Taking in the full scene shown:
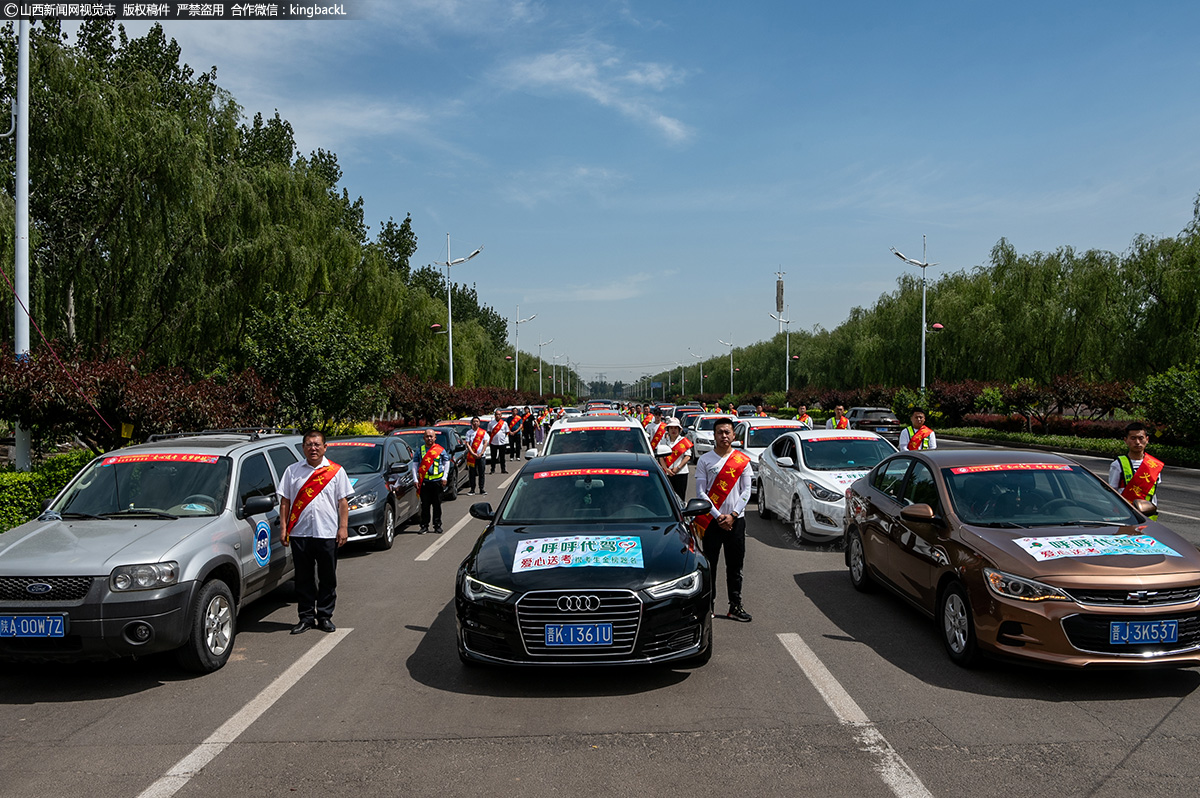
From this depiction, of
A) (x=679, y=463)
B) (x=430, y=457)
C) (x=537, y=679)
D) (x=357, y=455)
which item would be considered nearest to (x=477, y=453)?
(x=357, y=455)

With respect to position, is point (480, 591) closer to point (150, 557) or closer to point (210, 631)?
point (210, 631)

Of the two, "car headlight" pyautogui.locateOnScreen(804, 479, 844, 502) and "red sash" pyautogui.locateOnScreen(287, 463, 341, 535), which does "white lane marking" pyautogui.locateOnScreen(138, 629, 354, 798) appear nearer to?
"red sash" pyautogui.locateOnScreen(287, 463, 341, 535)

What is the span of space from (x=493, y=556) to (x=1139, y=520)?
4.87m

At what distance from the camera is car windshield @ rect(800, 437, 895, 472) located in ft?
38.3

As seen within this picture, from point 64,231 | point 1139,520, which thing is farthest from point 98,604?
point 64,231

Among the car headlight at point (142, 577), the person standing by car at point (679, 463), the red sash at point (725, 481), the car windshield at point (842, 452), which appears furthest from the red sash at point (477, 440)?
the car headlight at point (142, 577)

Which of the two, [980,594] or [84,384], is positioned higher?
[84,384]

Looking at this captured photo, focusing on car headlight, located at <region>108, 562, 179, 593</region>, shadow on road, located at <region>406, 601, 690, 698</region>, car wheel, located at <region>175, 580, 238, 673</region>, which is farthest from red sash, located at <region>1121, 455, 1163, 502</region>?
car headlight, located at <region>108, 562, 179, 593</region>

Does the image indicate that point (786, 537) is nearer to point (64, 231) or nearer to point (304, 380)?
point (304, 380)

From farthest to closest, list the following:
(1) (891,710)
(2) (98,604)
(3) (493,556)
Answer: (3) (493,556) < (2) (98,604) < (1) (891,710)

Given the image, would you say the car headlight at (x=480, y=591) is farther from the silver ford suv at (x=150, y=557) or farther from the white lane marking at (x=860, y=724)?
the white lane marking at (x=860, y=724)

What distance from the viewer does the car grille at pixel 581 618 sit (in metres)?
5.15

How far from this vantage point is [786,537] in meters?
11.6

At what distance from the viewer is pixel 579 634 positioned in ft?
16.8
